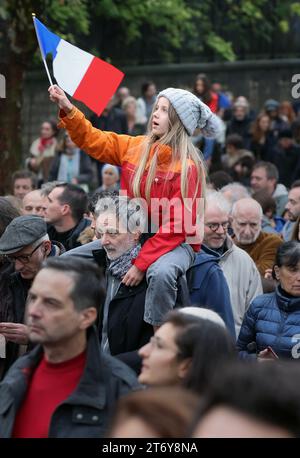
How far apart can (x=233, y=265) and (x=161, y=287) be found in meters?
2.31

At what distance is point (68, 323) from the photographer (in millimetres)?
4996

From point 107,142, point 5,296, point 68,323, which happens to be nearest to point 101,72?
point 107,142

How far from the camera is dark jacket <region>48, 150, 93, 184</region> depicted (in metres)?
16.8

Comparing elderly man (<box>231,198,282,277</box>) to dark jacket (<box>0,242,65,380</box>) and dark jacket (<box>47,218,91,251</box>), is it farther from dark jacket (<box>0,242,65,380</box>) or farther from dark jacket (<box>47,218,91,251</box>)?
dark jacket (<box>0,242,65,380</box>)

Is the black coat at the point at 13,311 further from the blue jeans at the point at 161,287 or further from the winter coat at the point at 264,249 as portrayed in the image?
the winter coat at the point at 264,249

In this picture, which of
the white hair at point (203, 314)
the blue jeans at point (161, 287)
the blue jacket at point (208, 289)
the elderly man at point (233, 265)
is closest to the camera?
the white hair at point (203, 314)

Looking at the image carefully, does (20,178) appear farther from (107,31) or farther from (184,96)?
(107,31)

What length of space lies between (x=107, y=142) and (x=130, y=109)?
41.4 feet

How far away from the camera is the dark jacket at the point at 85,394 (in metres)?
4.73

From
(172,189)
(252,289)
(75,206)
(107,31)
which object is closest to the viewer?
(172,189)

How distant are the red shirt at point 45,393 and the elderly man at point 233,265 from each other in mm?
3685

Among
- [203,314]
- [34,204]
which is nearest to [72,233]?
[34,204]

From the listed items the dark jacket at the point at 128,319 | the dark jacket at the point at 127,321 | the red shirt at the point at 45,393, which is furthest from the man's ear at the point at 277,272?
the red shirt at the point at 45,393

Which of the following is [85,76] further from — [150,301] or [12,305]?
[150,301]
